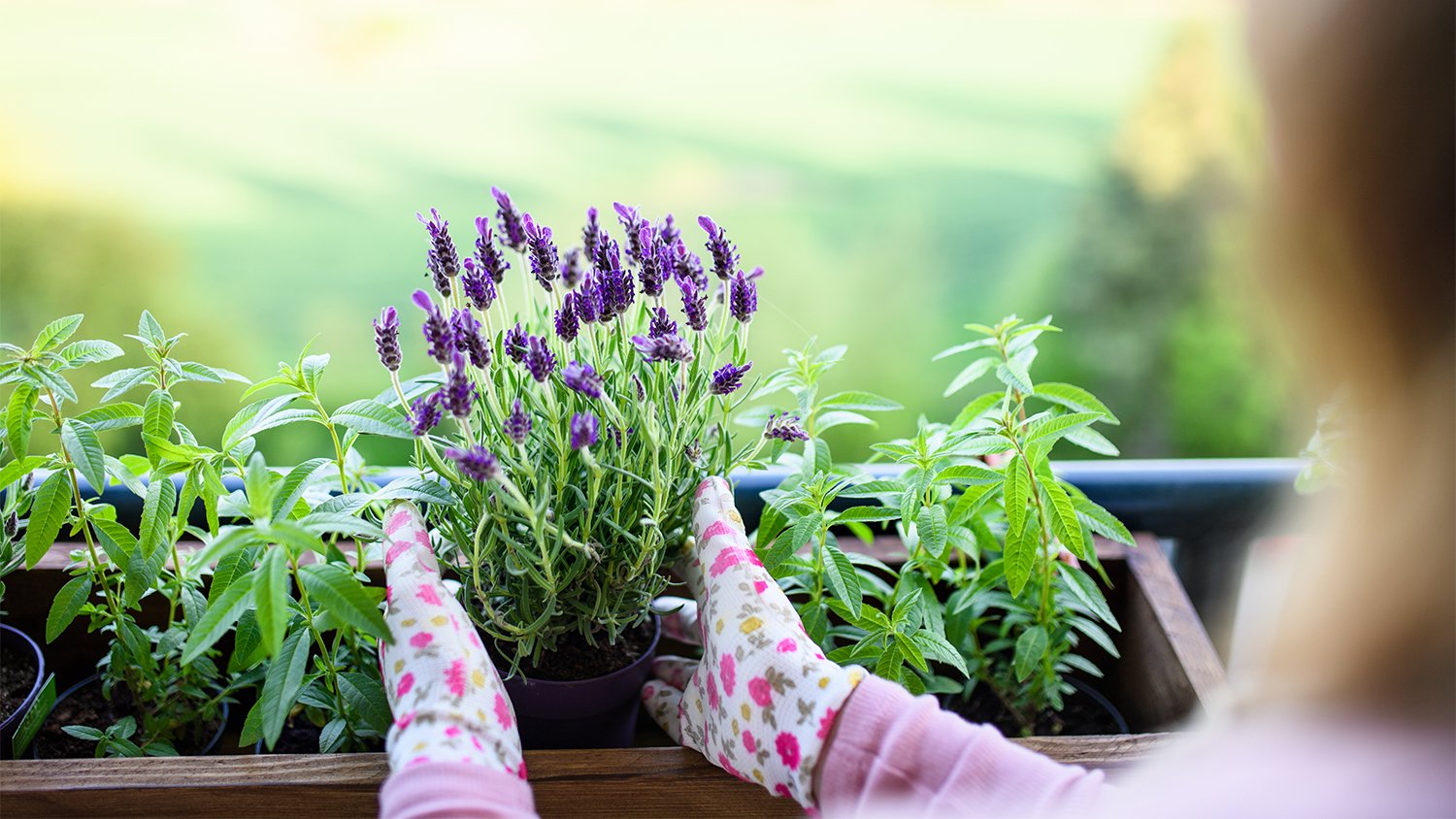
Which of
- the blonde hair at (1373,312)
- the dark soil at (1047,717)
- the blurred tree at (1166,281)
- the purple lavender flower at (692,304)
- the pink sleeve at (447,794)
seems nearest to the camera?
the blonde hair at (1373,312)

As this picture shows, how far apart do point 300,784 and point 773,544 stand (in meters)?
0.39

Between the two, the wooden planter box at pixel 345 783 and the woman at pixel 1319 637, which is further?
the wooden planter box at pixel 345 783

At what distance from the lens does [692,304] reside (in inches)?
29.8

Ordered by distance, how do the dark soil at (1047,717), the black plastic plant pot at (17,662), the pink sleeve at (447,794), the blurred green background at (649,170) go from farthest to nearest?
1. the blurred green background at (649,170)
2. the dark soil at (1047,717)
3. the black plastic plant pot at (17,662)
4. the pink sleeve at (447,794)

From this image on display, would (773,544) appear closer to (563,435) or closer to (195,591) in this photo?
(563,435)

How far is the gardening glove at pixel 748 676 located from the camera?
735mm

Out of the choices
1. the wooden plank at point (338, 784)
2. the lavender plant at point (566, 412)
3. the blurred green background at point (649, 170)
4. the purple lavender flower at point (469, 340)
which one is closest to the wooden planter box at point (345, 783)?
the wooden plank at point (338, 784)

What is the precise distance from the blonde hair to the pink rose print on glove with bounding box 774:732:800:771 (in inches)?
11.3

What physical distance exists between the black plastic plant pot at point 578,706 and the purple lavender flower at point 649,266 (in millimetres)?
307

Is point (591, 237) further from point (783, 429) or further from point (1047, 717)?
point (1047, 717)

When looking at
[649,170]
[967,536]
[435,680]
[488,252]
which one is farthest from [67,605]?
[649,170]

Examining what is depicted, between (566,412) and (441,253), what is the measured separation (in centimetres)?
15

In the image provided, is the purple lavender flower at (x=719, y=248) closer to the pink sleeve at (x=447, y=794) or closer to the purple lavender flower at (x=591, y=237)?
the purple lavender flower at (x=591, y=237)

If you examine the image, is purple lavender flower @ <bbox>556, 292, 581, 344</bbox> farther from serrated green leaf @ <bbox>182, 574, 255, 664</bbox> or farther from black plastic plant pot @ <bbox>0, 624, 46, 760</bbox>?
black plastic plant pot @ <bbox>0, 624, 46, 760</bbox>
